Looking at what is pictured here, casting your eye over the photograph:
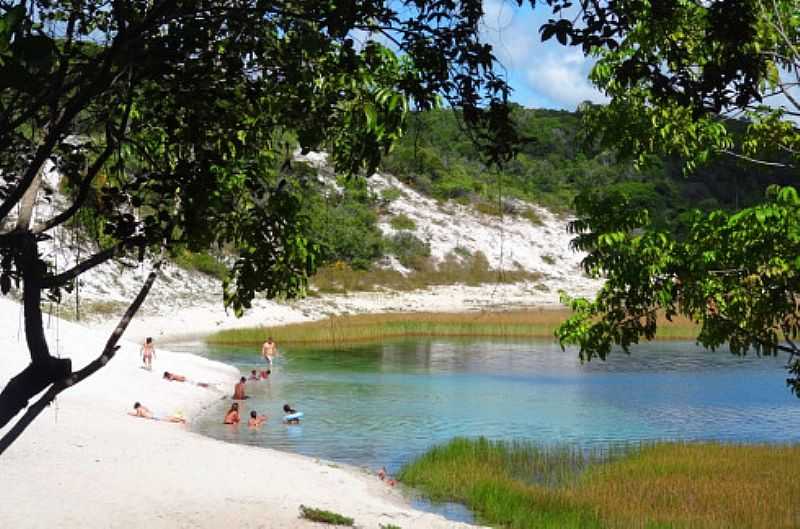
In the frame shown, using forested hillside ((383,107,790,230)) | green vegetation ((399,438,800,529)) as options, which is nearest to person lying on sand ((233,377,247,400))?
green vegetation ((399,438,800,529))

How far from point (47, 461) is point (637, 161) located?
10812 mm

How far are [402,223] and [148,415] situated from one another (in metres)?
59.0

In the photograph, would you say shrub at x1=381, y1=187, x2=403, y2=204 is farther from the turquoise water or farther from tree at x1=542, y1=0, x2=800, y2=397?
tree at x1=542, y1=0, x2=800, y2=397

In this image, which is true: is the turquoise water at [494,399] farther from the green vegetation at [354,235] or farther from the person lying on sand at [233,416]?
the green vegetation at [354,235]

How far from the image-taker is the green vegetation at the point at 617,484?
1479 centimetres

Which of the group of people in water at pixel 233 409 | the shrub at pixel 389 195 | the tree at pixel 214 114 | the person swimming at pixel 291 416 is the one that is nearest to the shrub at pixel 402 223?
the shrub at pixel 389 195

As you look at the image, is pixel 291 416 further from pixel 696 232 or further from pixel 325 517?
pixel 696 232

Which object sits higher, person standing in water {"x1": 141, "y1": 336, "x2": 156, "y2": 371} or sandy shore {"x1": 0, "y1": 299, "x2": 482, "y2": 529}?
person standing in water {"x1": 141, "y1": 336, "x2": 156, "y2": 371}

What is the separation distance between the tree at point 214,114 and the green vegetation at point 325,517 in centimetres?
734

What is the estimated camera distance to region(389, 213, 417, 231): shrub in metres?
80.6

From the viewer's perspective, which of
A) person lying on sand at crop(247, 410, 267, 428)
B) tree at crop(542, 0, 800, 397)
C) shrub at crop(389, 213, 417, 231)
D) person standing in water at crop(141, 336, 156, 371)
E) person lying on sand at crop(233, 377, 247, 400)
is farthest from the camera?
shrub at crop(389, 213, 417, 231)

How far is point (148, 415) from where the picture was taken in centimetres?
2312

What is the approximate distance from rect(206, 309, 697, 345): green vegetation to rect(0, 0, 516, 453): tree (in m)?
38.2

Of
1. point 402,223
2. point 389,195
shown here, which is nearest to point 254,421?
point 402,223
